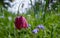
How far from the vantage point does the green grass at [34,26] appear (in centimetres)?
277

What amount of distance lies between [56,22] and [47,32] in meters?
0.38

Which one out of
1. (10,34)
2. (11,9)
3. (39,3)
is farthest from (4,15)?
(10,34)

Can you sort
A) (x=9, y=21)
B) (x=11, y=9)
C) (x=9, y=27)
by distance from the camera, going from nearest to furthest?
(x=9, y=27) → (x=9, y=21) → (x=11, y=9)

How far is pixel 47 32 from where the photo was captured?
2.93 metres

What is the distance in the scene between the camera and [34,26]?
305 cm

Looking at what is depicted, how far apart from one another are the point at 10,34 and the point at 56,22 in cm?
72

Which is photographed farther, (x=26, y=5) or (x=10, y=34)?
(x=26, y=5)

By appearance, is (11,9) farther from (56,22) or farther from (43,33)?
(43,33)

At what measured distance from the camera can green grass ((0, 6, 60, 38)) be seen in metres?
2.77

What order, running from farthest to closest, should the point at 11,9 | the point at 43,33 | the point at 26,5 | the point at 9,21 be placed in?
the point at 26,5 < the point at 11,9 < the point at 9,21 < the point at 43,33

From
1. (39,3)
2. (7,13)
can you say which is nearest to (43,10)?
(39,3)

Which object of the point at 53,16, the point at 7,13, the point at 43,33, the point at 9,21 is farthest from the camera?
the point at 7,13

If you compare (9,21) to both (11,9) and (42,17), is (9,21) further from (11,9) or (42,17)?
(11,9)

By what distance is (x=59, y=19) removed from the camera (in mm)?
3389
